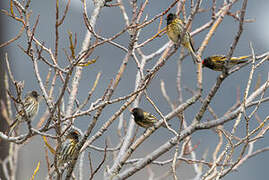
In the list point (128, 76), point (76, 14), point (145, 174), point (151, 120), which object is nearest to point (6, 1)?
point (76, 14)

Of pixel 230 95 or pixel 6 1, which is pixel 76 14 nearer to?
pixel 6 1

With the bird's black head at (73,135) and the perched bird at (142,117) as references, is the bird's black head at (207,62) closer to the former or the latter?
the perched bird at (142,117)

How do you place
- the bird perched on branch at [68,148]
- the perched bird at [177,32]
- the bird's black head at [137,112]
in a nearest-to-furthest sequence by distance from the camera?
the bird perched on branch at [68,148] < the bird's black head at [137,112] < the perched bird at [177,32]

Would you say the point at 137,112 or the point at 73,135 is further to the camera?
the point at 137,112

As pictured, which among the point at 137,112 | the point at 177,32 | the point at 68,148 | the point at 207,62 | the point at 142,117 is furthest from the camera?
the point at 207,62

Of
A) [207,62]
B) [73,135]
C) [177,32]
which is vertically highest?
[177,32]

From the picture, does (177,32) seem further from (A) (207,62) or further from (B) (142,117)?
(B) (142,117)

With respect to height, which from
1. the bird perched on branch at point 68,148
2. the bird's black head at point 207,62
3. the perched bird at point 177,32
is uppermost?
the perched bird at point 177,32

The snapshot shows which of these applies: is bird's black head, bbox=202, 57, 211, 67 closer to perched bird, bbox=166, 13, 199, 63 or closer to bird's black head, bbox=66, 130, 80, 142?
perched bird, bbox=166, 13, 199, 63

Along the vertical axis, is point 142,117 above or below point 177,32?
below

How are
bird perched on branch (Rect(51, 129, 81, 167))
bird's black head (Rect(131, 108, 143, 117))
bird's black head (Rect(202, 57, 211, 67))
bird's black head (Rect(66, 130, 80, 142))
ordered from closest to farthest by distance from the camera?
bird perched on branch (Rect(51, 129, 81, 167))
bird's black head (Rect(66, 130, 80, 142))
bird's black head (Rect(131, 108, 143, 117))
bird's black head (Rect(202, 57, 211, 67))

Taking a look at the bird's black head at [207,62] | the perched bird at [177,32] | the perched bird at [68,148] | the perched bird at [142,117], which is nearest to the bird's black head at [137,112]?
the perched bird at [142,117]

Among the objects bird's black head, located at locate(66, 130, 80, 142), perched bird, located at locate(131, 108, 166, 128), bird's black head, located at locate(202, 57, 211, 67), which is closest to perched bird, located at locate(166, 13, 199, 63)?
bird's black head, located at locate(202, 57, 211, 67)

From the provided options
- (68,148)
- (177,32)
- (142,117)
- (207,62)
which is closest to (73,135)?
(68,148)
